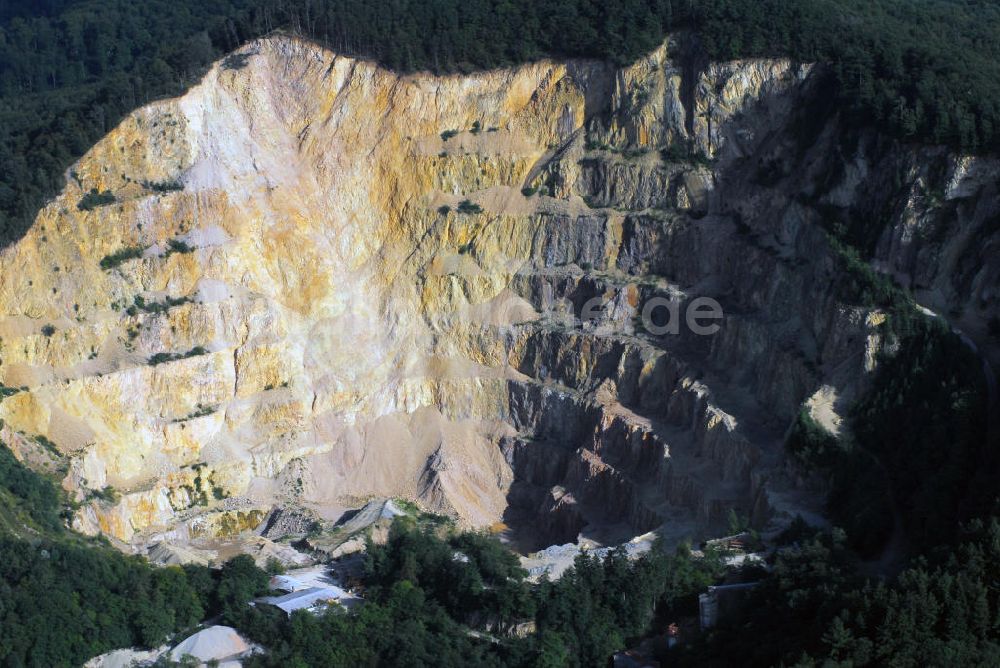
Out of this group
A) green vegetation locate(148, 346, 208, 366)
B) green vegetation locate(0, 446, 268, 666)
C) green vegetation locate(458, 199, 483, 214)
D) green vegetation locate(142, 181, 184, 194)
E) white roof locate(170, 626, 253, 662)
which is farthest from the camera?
green vegetation locate(458, 199, 483, 214)

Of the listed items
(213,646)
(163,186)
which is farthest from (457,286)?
(213,646)

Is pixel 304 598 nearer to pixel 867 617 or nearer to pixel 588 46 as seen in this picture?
pixel 867 617

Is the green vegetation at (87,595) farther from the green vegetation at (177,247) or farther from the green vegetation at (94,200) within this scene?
the green vegetation at (94,200)

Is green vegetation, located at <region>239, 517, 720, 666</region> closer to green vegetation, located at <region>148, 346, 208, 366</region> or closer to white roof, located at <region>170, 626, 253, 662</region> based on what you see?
white roof, located at <region>170, 626, 253, 662</region>

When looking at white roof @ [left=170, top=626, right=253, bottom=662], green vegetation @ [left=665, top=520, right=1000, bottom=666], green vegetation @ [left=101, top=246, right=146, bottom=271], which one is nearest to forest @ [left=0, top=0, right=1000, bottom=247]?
green vegetation @ [left=101, top=246, right=146, bottom=271]

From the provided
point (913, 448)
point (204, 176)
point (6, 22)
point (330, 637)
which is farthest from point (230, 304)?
point (6, 22)

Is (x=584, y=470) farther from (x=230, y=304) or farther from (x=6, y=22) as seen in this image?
(x=6, y=22)

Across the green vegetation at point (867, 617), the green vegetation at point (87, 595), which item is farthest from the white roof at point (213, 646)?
the green vegetation at point (867, 617)
